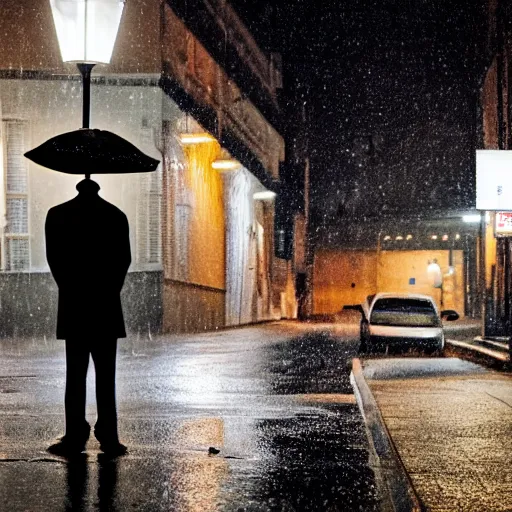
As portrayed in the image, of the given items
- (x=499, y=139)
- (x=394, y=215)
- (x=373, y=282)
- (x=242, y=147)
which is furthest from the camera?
(x=373, y=282)

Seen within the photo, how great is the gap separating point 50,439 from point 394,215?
57565 millimetres

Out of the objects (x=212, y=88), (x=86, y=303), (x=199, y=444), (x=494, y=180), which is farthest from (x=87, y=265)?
(x=212, y=88)

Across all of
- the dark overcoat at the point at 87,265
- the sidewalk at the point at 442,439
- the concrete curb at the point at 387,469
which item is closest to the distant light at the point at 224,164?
the sidewalk at the point at 442,439

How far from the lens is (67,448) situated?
23.4 ft

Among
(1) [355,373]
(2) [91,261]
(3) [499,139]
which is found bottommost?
(1) [355,373]

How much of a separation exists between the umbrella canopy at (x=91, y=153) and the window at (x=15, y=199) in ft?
59.9

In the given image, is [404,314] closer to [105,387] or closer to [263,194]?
[105,387]

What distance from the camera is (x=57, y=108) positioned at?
1027 inches

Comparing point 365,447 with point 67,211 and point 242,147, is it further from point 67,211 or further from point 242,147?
point 242,147

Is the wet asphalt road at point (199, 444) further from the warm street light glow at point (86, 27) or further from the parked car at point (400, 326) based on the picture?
the parked car at point (400, 326)

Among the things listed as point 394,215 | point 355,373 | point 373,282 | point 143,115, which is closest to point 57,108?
point 143,115

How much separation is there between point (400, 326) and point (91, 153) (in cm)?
1593

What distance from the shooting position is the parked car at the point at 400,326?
22297 mm

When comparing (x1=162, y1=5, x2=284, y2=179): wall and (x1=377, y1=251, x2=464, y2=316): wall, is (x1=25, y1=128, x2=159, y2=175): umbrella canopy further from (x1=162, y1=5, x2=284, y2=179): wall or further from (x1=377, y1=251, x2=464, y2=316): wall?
(x1=377, y1=251, x2=464, y2=316): wall
